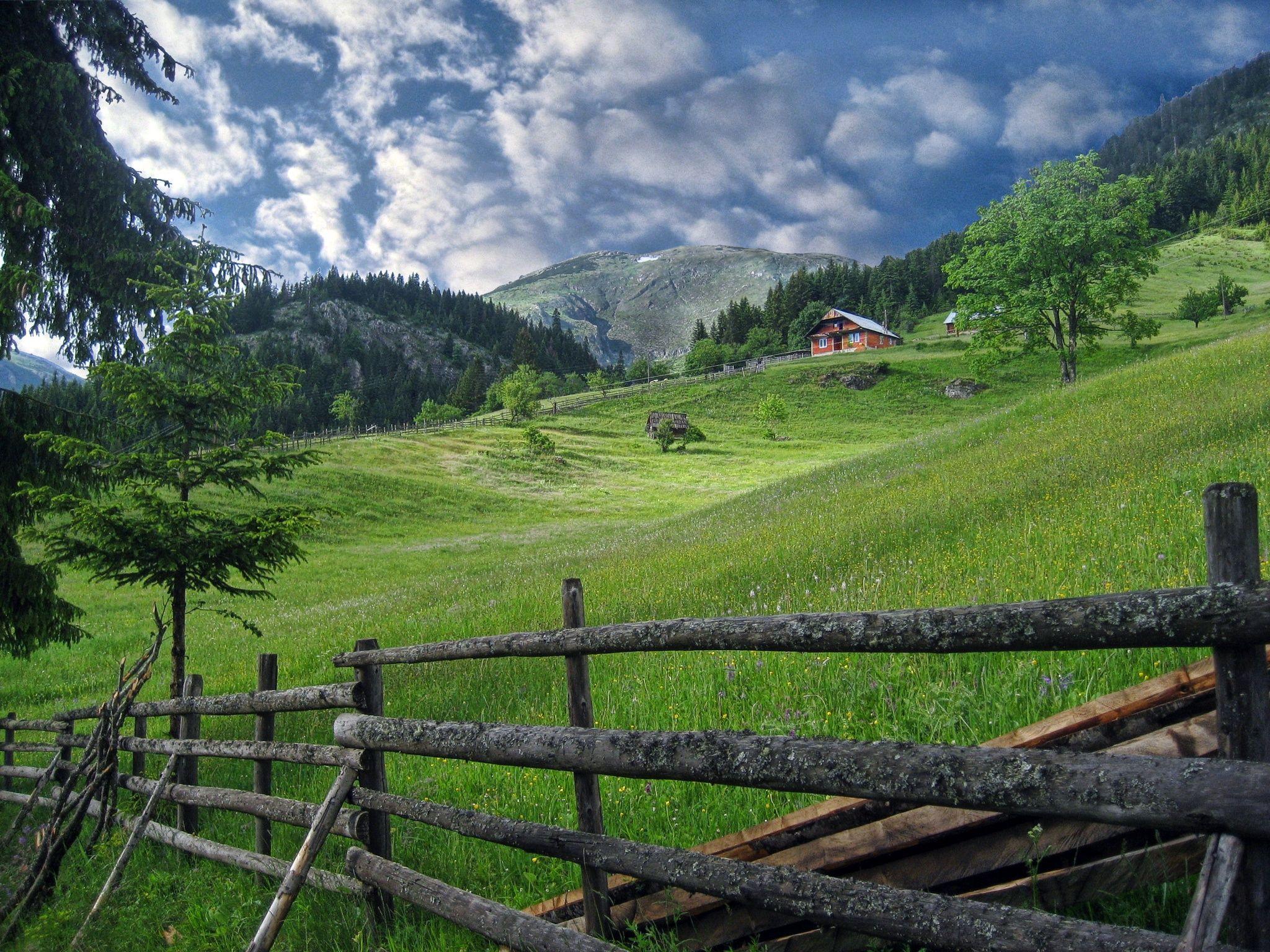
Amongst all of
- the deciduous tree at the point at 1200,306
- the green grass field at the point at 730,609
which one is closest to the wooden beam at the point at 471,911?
the green grass field at the point at 730,609

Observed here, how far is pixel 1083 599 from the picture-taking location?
2232mm

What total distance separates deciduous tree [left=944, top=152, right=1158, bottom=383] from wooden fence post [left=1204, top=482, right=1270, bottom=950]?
128 feet

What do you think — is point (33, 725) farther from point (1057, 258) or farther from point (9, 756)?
point (1057, 258)

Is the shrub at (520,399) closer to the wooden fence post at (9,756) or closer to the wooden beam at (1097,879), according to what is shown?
the wooden fence post at (9,756)

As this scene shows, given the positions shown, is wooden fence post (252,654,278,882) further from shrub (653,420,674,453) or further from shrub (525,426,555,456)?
shrub (653,420,674,453)

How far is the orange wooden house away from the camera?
383 feet

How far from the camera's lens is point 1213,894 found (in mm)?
1836

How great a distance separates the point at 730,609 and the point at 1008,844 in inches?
301

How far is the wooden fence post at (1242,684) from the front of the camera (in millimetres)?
1948

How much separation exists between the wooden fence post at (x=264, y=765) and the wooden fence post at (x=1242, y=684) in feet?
19.4

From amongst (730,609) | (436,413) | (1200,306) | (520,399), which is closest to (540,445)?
(520,399)

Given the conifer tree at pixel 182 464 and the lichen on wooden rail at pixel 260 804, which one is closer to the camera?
the lichen on wooden rail at pixel 260 804

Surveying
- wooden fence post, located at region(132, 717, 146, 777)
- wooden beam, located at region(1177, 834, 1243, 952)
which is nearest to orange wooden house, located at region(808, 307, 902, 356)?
wooden fence post, located at region(132, 717, 146, 777)

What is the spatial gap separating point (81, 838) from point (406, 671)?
4.61m
